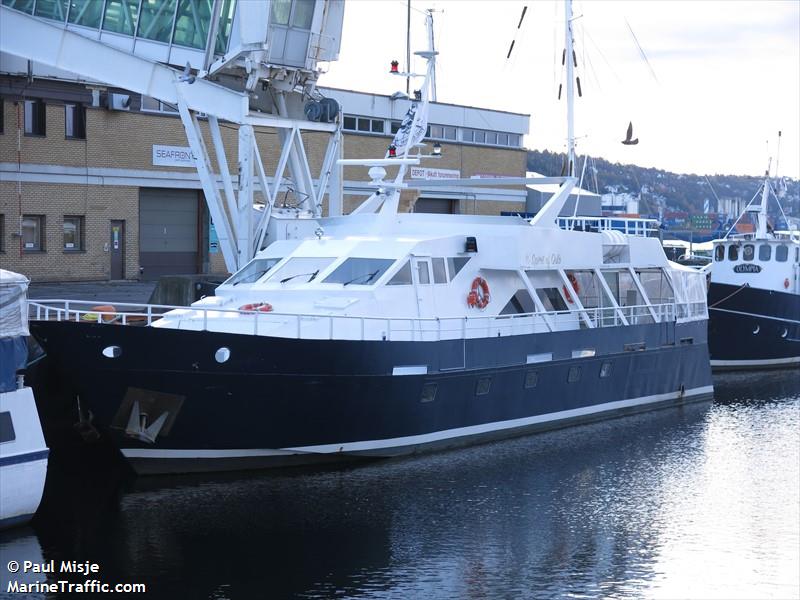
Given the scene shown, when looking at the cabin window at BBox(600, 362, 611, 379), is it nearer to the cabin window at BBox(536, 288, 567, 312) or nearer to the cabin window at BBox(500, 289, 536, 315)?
the cabin window at BBox(536, 288, 567, 312)

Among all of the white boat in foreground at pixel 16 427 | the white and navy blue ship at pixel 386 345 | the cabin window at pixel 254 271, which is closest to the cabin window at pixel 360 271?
the white and navy blue ship at pixel 386 345

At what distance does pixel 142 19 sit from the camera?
2647cm

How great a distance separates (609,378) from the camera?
73.4 feet

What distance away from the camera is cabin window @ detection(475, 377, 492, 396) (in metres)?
18.8

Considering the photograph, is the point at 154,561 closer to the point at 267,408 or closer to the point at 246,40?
the point at 267,408

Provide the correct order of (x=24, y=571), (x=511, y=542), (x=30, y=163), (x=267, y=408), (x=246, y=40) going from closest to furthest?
(x=24, y=571)
(x=511, y=542)
(x=267, y=408)
(x=246, y=40)
(x=30, y=163)

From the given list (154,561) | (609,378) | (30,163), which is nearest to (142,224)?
(30,163)

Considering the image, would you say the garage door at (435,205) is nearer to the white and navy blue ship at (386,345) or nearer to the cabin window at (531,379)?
the white and navy blue ship at (386,345)

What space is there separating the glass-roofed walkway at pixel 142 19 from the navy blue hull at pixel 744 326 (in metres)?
17.3

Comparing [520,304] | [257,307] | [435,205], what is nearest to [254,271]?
[257,307]

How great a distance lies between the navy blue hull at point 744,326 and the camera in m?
32.8

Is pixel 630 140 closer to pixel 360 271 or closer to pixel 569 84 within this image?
pixel 569 84

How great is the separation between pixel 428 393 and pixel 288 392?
2808 millimetres

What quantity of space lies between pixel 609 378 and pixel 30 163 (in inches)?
822
